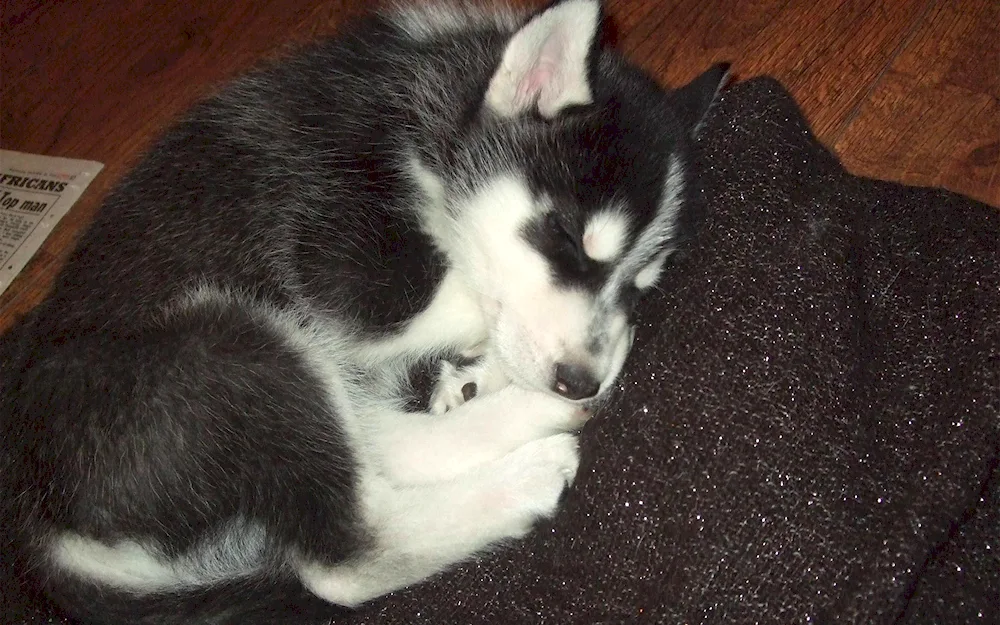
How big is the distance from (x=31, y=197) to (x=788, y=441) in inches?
122

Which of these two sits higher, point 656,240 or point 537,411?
point 656,240

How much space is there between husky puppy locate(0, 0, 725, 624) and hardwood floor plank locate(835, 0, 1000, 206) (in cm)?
88

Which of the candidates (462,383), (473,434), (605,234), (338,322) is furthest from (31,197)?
(605,234)

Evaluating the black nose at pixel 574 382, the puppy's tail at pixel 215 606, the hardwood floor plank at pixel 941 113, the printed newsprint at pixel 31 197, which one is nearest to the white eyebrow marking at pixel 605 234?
the black nose at pixel 574 382

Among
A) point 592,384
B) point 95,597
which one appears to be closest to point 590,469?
point 592,384

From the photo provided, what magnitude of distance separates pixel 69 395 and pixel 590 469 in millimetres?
1204

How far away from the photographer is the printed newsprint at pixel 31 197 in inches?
128

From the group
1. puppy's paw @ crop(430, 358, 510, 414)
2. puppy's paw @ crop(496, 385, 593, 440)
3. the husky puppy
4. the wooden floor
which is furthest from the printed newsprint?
puppy's paw @ crop(496, 385, 593, 440)

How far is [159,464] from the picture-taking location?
1823mm

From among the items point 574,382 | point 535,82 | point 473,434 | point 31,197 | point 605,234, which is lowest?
point 31,197

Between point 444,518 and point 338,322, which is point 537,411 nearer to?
point 444,518

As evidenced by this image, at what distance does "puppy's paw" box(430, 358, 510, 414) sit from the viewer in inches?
87.0

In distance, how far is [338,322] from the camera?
2.04 m

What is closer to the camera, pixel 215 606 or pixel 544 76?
pixel 215 606
